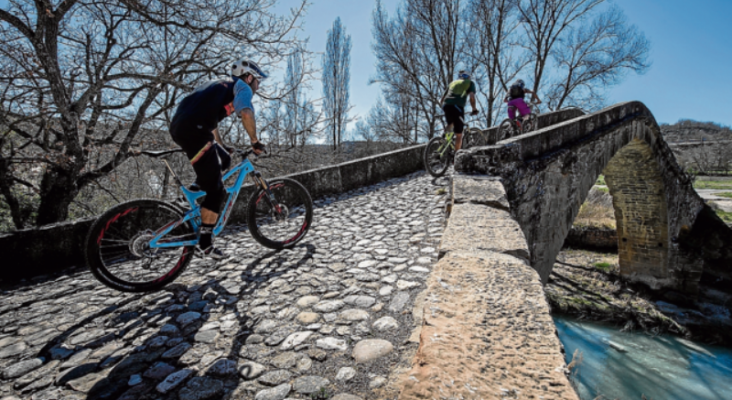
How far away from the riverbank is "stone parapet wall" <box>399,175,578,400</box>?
409 inches

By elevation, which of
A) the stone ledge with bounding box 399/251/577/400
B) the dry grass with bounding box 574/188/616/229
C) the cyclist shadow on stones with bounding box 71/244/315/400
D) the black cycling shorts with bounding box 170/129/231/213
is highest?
the black cycling shorts with bounding box 170/129/231/213

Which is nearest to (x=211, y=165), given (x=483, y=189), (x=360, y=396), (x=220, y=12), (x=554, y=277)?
(x=360, y=396)

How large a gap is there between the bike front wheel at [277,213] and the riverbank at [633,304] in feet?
31.1

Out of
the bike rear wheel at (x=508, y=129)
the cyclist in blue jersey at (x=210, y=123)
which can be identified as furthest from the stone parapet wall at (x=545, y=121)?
the cyclist in blue jersey at (x=210, y=123)

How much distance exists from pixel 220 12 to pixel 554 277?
1496 centimetres

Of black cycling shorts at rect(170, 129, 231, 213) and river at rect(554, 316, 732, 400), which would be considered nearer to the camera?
black cycling shorts at rect(170, 129, 231, 213)

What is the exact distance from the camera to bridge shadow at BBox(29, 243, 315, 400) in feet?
5.43

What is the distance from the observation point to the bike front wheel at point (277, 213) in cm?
354

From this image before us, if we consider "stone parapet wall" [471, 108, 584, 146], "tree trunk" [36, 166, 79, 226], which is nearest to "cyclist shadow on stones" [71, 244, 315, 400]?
"tree trunk" [36, 166, 79, 226]

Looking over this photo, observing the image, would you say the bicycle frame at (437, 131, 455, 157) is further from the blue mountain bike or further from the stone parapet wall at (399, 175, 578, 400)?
the stone parapet wall at (399, 175, 578, 400)

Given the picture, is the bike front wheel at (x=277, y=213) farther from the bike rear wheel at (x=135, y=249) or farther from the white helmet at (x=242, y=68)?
the white helmet at (x=242, y=68)

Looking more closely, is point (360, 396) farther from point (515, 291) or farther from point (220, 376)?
point (515, 291)

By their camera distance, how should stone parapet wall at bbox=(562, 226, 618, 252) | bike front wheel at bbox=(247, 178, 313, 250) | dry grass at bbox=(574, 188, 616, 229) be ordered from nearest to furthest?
1. bike front wheel at bbox=(247, 178, 313, 250)
2. stone parapet wall at bbox=(562, 226, 618, 252)
3. dry grass at bbox=(574, 188, 616, 229)

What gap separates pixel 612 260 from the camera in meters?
15.8
